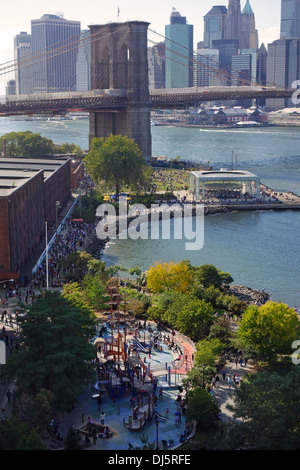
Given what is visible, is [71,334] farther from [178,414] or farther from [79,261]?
[79,261]

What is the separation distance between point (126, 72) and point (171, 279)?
52109 millimetres

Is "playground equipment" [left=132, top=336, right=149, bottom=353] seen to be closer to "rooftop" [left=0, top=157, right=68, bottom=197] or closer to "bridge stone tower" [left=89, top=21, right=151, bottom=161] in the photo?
"rooftop" [left=0, top=157, right=68, bottom=197]

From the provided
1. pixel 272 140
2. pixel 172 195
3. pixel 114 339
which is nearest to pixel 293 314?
pixel 114 339

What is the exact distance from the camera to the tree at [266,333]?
25.6 metres

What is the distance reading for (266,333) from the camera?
84.6ft

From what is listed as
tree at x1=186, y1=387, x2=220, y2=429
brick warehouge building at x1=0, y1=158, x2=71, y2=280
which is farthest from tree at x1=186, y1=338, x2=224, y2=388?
brick warehouge building at x1=0, y1=158, x2=71, y2=280

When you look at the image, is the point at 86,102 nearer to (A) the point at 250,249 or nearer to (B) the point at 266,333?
(A) the point at 250,249

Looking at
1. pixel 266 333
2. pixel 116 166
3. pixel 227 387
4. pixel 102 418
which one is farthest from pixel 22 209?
pixel 116 166

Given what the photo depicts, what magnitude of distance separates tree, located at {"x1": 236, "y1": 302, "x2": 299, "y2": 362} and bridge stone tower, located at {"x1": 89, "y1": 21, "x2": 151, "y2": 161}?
55.8m

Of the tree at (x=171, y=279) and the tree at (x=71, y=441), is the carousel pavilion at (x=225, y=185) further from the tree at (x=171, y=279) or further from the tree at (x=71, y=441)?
the tree at (x=71, y=441)

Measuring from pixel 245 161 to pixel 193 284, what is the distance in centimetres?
6200

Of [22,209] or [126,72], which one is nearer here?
[22,209]

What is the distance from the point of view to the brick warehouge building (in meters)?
33.7
